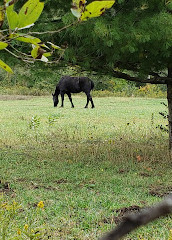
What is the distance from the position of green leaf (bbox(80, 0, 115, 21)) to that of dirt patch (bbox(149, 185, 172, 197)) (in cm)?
394

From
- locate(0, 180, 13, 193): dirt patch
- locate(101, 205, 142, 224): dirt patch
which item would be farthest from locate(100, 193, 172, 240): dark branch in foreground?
locate(0, 180, 13, 193): dirt patch

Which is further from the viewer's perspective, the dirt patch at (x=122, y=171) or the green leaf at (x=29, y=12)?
the dirt patch at (x=122, y=171)

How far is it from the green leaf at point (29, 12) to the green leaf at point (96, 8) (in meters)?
0.08

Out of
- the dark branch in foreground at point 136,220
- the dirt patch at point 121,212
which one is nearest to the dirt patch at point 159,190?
the dirt patch at point 121,212

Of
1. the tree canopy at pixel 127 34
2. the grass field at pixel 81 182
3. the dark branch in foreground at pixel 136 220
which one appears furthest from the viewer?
the tree canopy at pixel 127 34

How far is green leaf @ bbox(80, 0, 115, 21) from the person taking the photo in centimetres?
67

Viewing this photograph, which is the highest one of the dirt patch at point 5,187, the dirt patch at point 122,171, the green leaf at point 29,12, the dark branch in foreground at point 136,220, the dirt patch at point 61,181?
the green leaf at point 29,12

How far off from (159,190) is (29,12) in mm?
4205

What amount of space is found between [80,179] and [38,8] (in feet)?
15.2

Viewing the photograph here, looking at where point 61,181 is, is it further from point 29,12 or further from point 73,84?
point 73,84

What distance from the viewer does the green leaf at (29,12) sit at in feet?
2.19

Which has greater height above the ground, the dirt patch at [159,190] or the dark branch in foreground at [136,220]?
the dark branch in foreground at [136,220]

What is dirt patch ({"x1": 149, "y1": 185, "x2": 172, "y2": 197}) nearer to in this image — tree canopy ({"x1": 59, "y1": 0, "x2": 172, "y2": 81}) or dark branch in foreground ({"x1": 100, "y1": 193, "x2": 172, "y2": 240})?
tree canopy ({"x1": 59, "y1": 0, "x2": 172, "y2": 81})

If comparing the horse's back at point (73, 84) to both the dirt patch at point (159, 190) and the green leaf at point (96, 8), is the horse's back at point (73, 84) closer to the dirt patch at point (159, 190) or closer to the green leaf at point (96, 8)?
the dirt patch at point (159, 190)
